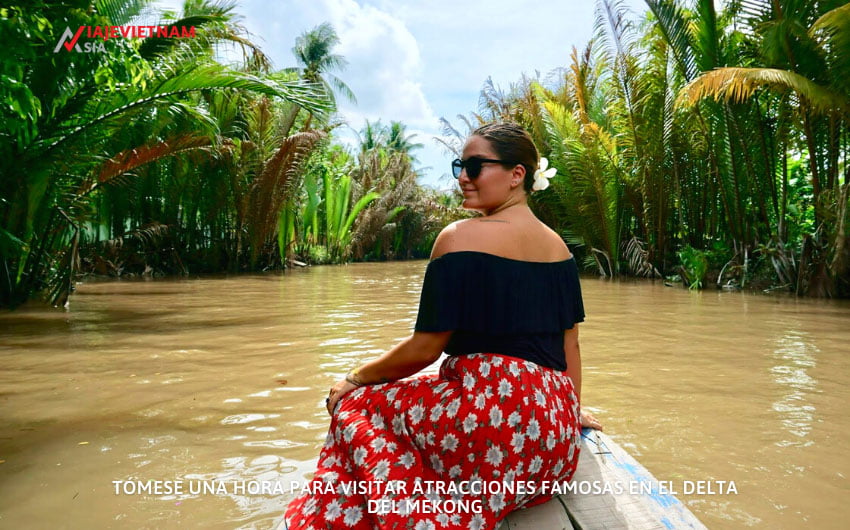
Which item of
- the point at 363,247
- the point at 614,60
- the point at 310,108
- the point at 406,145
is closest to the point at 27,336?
the point at 310,108

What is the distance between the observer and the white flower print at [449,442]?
1425 millimetres

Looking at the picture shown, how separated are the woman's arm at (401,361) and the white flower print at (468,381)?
0.11 m

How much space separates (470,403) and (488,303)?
26cm

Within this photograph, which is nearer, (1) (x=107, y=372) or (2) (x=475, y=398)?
(2) (x=475, y=398)

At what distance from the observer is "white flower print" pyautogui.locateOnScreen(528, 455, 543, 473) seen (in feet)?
4.70

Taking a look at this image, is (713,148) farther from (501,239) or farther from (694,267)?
(501,239)

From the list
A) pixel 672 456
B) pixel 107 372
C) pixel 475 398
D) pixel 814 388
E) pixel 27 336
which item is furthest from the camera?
pixel 27 336

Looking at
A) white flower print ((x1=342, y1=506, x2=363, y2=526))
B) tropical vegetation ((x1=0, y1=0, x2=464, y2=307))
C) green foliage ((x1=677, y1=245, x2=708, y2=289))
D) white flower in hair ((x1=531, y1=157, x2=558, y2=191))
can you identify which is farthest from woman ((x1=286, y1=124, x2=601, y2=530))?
green foliage ((x1=677, y1=245, x2=708, y2=289))

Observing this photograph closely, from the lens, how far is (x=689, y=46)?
9.59 m

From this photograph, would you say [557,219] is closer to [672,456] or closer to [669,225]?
[669,225]

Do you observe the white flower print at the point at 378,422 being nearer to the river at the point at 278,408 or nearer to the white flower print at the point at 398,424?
the white flower print at the point at 398,424

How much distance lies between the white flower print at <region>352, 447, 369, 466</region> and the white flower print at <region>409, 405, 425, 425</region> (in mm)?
141

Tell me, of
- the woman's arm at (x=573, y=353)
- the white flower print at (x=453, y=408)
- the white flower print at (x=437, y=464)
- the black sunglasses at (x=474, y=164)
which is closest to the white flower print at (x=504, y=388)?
the white flower print at (x=453, y=408)

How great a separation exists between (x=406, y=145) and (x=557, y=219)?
2582 centimetres
